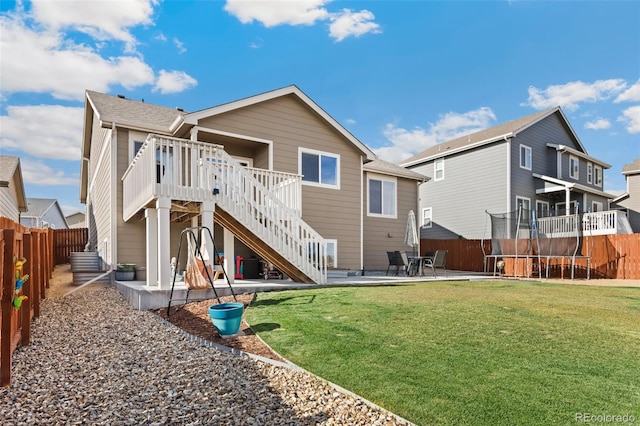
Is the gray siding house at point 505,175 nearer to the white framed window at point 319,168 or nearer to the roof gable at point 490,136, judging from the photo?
the roof gable at point 490,136

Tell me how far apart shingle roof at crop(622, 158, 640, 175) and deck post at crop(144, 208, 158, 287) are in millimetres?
30045

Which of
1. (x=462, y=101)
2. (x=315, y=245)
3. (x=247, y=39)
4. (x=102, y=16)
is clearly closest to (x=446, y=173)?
(x=462, y=101)

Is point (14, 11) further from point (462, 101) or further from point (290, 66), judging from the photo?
point (462, 101)

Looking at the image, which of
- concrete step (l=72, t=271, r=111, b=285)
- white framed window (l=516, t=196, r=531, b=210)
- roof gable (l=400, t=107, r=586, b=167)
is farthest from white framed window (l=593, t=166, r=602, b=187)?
concrete step (l=72, t=271, r=111, b=285)

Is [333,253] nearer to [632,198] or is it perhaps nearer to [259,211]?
[259,211]

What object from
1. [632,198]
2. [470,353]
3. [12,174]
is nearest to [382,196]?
[470,353]

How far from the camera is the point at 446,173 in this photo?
22516 mm

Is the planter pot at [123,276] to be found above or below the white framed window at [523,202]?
below

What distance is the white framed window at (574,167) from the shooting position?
2278 centimetres

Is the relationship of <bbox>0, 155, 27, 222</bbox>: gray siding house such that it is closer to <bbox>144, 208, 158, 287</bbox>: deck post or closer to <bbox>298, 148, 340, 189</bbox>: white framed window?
<bbox>144, 208, 158, 287</bbox>: deck post

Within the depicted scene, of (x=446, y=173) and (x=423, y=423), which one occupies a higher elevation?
(x=446, y=173)

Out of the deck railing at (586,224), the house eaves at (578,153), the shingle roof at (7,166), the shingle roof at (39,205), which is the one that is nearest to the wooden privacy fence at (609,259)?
the deck railing at (586,224)

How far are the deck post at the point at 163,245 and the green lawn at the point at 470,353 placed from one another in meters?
1.98

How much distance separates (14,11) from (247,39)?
7.39m
